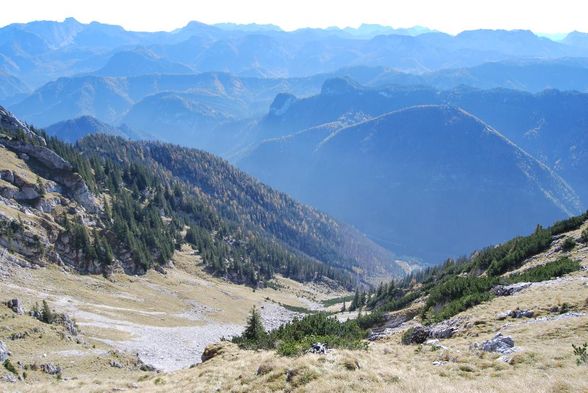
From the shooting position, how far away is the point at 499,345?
29844 mm

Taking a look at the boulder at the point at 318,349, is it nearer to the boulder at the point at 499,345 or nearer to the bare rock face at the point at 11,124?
the boulder at the point at 499,345

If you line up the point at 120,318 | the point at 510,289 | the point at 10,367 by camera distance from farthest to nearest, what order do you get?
the point at 120,318, the point at 510,289, the point at 10,367

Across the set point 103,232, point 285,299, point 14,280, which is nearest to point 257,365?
point 14,280

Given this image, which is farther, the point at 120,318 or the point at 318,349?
the point at 120,318

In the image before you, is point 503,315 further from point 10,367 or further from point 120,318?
point 120,318

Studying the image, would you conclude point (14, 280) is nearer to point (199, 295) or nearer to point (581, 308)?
point (199, 295)

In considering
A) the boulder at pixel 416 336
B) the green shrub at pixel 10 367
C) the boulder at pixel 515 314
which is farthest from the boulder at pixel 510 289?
the green shrub at pixel 10 367

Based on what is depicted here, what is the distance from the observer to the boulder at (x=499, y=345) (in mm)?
29269

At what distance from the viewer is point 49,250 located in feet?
339

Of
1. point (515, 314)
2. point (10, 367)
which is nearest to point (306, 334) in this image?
point (515, 314)

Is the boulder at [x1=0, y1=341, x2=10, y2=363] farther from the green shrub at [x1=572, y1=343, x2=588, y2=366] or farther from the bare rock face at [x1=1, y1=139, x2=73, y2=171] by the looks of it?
the bare rock face at [x1=1, y1=139, x2=73, y2=171]

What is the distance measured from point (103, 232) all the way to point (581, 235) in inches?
4543

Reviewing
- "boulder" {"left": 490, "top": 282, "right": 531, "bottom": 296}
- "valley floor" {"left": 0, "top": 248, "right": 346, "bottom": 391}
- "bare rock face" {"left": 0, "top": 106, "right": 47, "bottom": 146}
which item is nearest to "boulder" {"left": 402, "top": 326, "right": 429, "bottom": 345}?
"boulder" {"left": 490, "top": 282, "right": 531, "bottom": 296}

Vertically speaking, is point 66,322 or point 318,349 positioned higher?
point 318,349
